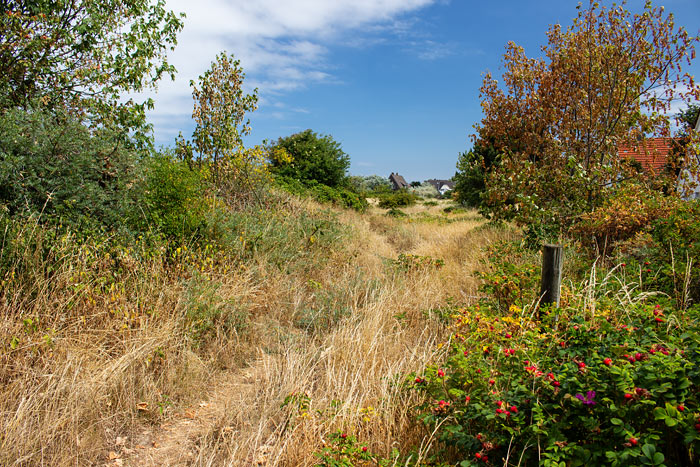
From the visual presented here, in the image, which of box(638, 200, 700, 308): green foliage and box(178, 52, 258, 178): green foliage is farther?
box(178, 52, 258, 178): green foliage

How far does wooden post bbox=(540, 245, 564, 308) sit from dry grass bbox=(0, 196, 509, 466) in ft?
3.41

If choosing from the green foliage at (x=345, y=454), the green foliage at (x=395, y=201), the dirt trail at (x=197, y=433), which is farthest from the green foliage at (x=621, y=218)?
the green foliage at (x=395, y=201)

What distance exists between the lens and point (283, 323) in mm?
4875

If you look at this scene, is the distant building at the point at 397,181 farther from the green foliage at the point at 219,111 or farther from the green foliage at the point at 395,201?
the green foliage at the point at 219,111

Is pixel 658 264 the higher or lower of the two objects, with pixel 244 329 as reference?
higher

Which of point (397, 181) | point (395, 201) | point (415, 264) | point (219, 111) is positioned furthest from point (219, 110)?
point (397, 181)

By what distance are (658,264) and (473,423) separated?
3327 millimetres

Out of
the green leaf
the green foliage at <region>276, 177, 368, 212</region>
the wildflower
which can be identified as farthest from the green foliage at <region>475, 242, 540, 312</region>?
the green foliage at <region>276, 177, 368, 212</region>

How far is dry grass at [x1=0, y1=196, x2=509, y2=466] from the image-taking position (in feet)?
8.79

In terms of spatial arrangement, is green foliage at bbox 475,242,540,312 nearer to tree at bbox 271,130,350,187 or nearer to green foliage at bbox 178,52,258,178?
green foliage at bbox 178,52,258,178

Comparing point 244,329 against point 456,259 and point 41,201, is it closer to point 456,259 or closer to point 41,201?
point 41,201

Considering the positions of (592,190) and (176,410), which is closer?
(176,410)

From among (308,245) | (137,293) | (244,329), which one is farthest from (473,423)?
(308,245)

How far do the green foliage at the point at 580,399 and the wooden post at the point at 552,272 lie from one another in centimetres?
51
